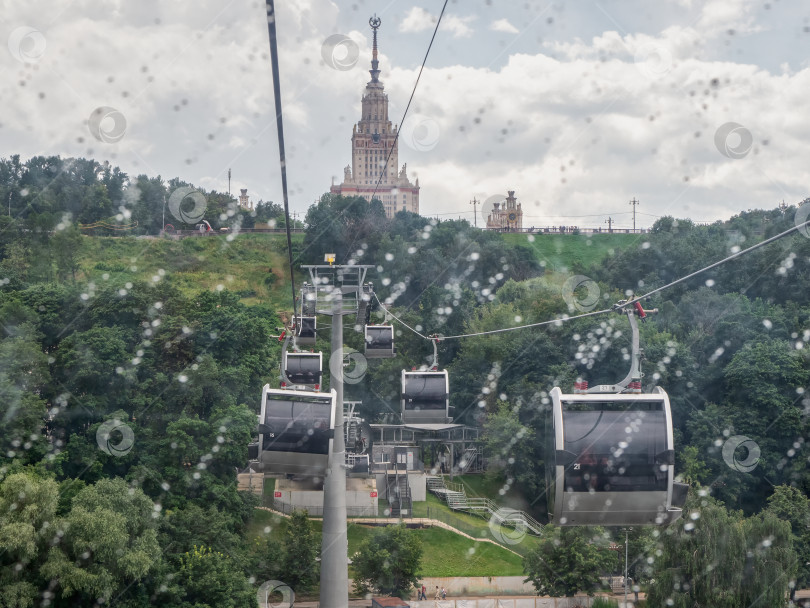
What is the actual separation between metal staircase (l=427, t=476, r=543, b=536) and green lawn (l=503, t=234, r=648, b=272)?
152ft

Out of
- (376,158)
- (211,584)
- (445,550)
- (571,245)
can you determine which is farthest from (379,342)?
(376,158)

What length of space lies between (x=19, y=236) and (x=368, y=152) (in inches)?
3760

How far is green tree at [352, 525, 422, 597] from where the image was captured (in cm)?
3294

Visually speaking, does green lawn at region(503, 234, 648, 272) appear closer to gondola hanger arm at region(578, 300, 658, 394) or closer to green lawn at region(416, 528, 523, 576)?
green lawn at region(416, 528, 523, 576)

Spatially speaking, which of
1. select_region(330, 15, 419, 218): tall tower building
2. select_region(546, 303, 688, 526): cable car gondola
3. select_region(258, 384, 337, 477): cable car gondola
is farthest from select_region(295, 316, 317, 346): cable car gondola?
select_region(330, 15, 419, 218): tall tower building

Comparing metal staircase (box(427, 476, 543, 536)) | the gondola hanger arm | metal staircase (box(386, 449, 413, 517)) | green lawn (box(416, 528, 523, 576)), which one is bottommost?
green lawn (box(416, 528, 523, 576))

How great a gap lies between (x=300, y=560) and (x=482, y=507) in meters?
12.4

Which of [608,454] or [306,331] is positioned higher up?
[306,331]

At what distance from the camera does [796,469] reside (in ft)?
140

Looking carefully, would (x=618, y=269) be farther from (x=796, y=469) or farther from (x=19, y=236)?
(x=19, y=236)

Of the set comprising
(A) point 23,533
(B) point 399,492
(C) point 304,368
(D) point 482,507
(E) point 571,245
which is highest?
(E) point 571,245

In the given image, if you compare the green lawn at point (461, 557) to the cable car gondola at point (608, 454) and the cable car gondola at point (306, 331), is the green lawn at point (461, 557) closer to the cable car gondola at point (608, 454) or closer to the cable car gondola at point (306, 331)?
the cable car gondola at point (306, 331)

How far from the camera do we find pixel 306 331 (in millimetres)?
27000

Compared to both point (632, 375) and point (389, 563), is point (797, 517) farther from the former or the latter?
point (632, 375)
